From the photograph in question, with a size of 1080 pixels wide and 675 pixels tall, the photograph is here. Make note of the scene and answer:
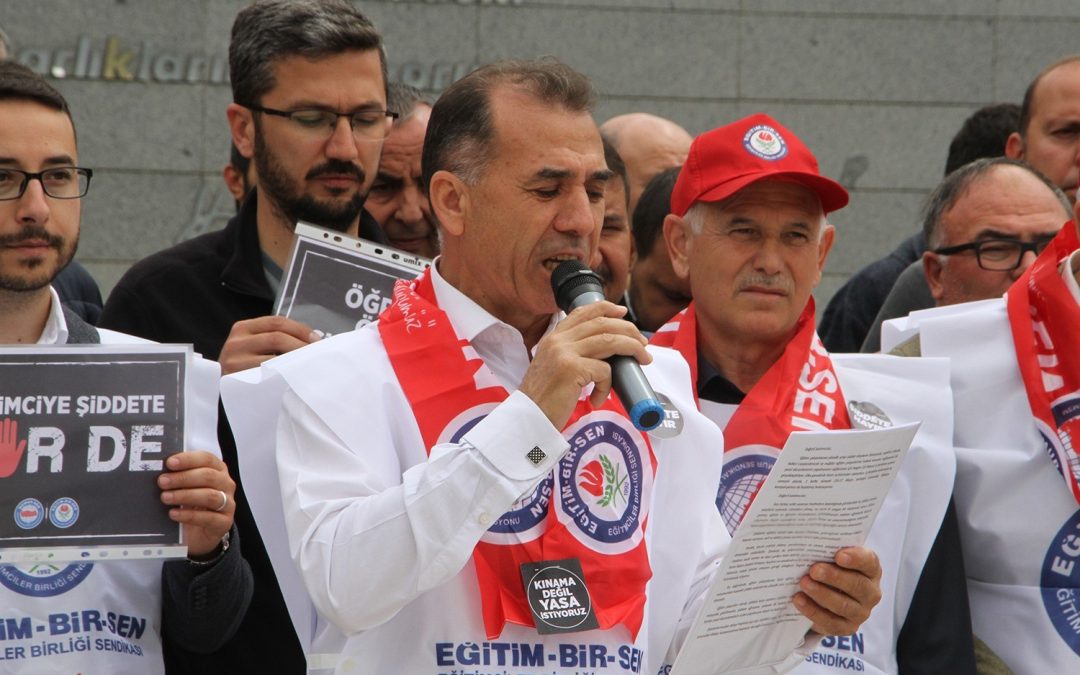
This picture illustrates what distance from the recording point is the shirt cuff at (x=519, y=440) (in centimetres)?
252

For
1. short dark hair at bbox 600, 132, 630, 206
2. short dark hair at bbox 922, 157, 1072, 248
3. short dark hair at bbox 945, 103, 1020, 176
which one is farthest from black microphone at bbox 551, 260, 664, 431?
short dark hair at bbox 945, 103, 1020, 176

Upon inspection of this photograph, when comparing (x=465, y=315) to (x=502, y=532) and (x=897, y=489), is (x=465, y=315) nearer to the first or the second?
(x=502, y=532)

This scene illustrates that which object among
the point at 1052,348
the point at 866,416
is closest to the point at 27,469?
the point at 866,416

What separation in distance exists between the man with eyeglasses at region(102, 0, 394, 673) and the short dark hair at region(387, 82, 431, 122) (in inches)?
25.2

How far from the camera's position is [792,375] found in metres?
3.53

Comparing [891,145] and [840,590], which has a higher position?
[891,145]

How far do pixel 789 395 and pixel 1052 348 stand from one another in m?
0.63

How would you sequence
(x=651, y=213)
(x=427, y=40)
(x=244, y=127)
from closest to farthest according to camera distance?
(x=244, y=127)
(x=651, y=213)
(x=427, y=40)

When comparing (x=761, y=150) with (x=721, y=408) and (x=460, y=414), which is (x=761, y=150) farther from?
(x=460, y=414)

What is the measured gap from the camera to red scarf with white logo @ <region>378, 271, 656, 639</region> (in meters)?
2.71

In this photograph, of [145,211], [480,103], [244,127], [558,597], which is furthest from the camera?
[145,211]

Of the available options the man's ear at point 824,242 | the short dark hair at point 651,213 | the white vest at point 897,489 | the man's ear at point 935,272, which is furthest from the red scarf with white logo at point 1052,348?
the short dark hair at point 651,213

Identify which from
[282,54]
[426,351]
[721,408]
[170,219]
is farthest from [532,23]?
[426,351]

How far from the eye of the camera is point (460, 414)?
2.80 metres
